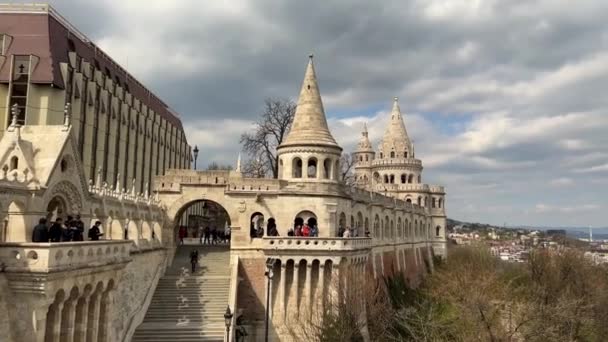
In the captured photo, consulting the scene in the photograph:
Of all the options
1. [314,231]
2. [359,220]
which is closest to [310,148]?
[314,231]

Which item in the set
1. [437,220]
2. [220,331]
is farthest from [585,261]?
[220,331]

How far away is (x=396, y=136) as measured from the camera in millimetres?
62406

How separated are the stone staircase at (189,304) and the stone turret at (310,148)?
→ 6.22m

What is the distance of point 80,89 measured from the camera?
118ft

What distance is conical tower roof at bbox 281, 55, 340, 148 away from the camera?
30.6 meters

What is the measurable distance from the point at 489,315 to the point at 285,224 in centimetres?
1105

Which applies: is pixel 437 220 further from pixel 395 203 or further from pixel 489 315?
pixel 489 315

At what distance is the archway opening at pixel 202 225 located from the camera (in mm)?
31870

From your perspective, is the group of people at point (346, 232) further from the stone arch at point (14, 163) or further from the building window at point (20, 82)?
the building window at point (20, 82)

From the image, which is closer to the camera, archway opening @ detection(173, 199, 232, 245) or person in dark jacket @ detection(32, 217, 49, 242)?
person in dark jacket @ detection(32, 217, 49, 242)

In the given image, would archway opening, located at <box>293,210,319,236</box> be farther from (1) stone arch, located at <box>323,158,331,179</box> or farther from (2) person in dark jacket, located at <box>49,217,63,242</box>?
(2) person in dark jacket, located at <box>49,217,63,242</box>

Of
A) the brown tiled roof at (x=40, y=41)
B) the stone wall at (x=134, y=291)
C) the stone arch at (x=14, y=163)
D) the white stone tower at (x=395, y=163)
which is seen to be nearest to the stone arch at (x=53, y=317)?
the stone arch at (x=14, y=163)

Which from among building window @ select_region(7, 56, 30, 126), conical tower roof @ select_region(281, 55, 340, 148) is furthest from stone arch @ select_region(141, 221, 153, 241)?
building window @ select_region(7, 56, 30, 126)

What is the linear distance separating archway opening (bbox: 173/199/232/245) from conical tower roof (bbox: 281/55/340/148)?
18.9 feet
